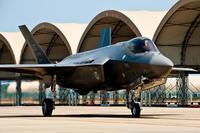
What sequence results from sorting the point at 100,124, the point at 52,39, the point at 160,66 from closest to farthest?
the point at 100,124, the point at 160,66, the point at 52,39

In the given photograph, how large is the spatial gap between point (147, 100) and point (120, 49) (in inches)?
1226

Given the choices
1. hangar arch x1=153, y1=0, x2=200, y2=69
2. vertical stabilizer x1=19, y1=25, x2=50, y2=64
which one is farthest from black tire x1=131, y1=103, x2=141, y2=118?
hangar arch x1=153, y1=0, x2=200, y2=69

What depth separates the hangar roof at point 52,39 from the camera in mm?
59406

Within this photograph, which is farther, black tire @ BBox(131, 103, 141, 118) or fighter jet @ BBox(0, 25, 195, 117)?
black tire @ BBox(131, 103, 141, 118)

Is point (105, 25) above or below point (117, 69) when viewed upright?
above

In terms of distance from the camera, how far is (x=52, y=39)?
66000mm

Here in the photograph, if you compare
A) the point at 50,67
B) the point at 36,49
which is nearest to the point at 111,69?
the point at 50,67

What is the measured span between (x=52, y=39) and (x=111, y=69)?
4000 centimetres

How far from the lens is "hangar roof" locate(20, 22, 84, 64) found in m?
59.4

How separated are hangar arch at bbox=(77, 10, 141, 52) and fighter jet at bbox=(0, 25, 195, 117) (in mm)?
20340

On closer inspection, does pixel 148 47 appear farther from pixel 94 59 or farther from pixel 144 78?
pixel 94 59

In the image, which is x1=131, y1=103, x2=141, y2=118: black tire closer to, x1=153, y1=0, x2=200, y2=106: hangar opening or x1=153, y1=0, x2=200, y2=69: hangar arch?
x1=153, y1=0, x2=200, y2=69: hangar arch

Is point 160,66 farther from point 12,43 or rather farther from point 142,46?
point 12,43

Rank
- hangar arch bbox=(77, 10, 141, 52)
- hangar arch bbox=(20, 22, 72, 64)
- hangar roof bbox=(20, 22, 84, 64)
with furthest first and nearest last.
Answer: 1. hangar arch bbox=(20, 22, 72, 64)
2. hangar roof bbox=(20, 22, 84, 64)
3. hangar arch bbox=(77, 10, 141, 52)
